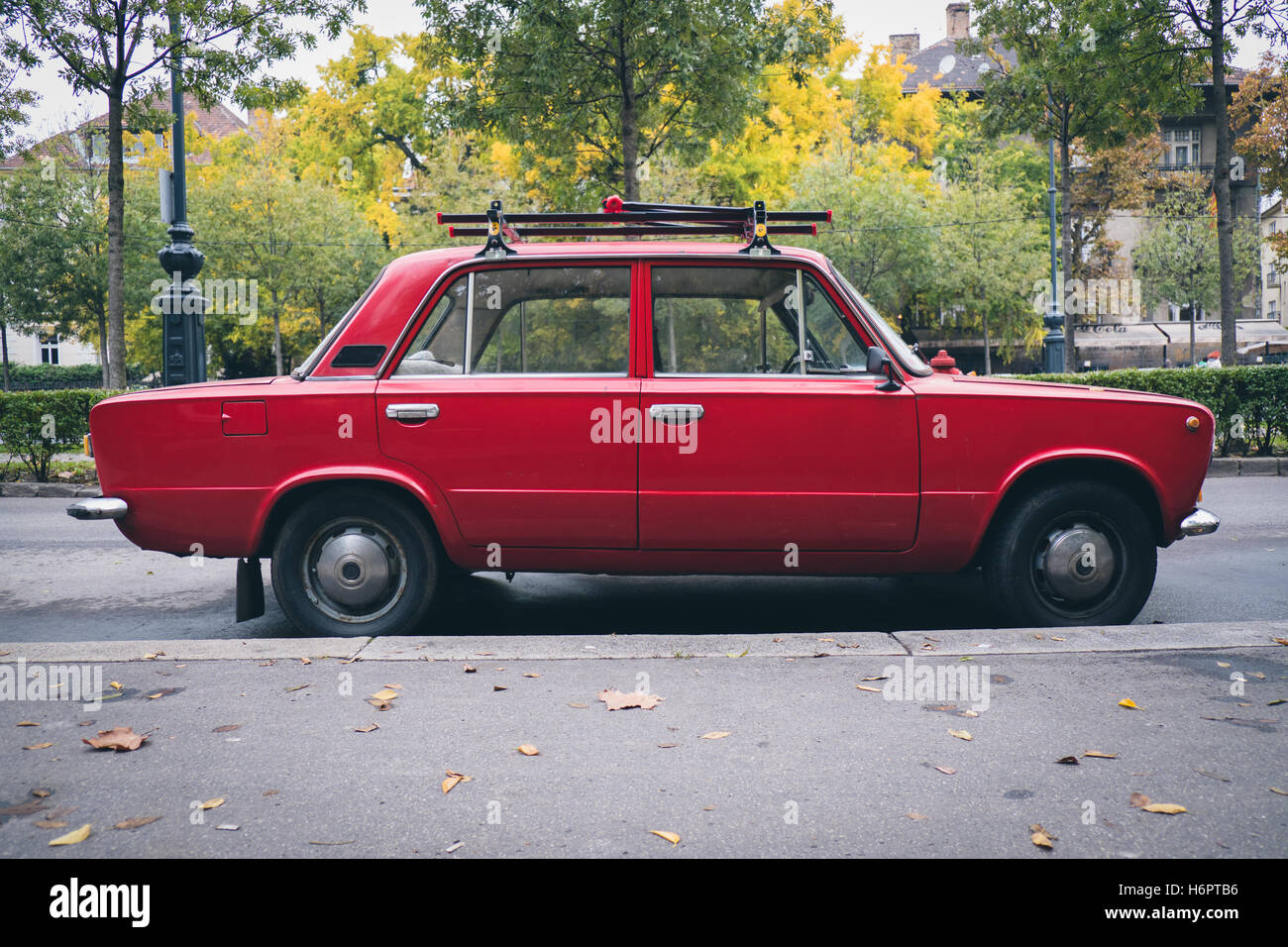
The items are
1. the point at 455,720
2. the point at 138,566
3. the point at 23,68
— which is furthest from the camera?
the point at 23,68

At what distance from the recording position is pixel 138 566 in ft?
24.2

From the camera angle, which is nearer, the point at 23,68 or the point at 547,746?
the point at 547,746

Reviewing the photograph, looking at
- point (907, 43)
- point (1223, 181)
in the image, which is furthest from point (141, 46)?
point (907, 43)

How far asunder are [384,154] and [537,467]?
122 ft

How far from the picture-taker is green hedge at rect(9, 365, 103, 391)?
46.0m

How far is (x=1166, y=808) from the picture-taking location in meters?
2.92

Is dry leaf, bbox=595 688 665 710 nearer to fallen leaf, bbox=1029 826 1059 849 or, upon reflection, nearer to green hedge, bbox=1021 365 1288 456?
fallen leaf, bbox=1029 826 1059 849

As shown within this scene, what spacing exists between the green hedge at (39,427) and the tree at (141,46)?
141 centimetres

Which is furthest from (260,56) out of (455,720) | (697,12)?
(455,720)

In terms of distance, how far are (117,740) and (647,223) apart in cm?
330

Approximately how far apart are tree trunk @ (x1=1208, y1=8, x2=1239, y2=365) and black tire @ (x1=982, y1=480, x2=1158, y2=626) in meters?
13.2

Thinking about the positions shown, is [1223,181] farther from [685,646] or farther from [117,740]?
[117,740]
